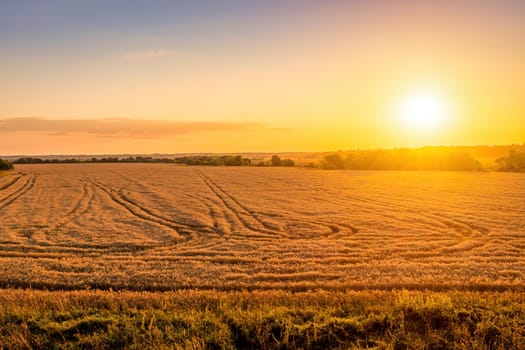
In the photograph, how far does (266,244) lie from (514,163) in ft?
215

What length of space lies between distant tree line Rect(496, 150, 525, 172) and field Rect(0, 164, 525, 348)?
45201 millimetres

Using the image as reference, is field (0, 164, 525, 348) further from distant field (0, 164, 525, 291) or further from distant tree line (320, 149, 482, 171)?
distant tree line (320, 149, 482, 171)

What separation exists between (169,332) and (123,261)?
6.92 meters

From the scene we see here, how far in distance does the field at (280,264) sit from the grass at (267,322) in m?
0.04

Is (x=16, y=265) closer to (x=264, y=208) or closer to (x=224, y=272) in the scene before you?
(x=224, y=272)

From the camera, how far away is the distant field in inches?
471

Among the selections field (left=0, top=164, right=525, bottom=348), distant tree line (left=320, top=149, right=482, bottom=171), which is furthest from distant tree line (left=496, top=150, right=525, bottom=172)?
field (left=0, top=164, right=525, bottom=348)

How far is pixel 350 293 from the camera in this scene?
10.4 m

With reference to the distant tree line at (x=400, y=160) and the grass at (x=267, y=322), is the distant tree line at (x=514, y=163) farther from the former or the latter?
A: the grass at (x=267, y=322)

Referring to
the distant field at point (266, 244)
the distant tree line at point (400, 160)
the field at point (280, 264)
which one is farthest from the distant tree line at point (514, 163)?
the field at point (280, 264)

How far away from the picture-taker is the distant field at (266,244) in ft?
39.3

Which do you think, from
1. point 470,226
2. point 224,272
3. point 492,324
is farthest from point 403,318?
point 470,226

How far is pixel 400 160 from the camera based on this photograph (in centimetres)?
8038

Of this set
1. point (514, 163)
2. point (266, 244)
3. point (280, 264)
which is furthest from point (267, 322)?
point (514, 163)
